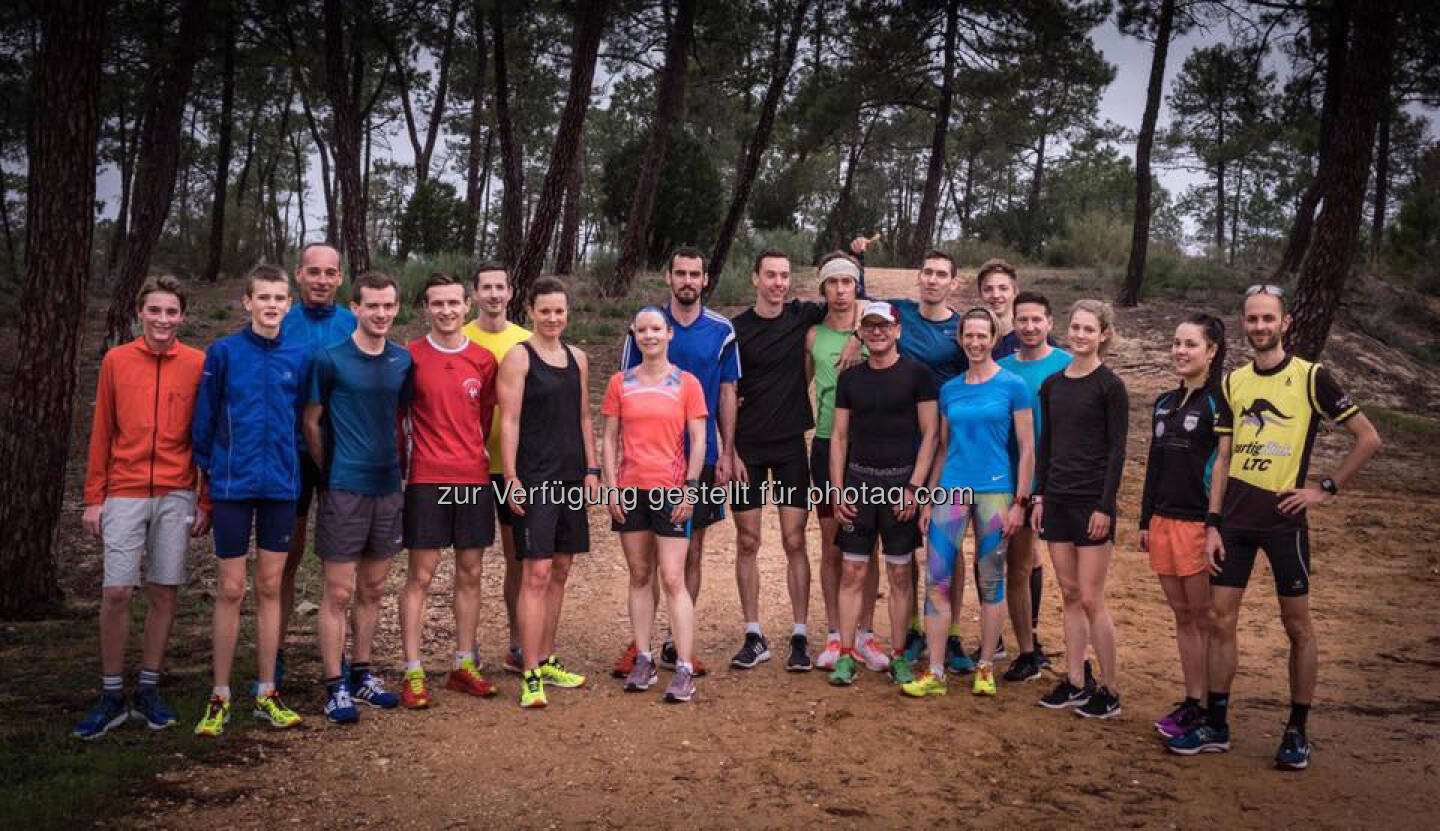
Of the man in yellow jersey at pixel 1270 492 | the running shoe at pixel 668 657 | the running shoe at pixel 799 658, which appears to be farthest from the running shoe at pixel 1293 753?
the running shoe at pixel 668 657

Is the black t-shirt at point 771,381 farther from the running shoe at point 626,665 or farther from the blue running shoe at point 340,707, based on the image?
the blue running shoe at point 340,707

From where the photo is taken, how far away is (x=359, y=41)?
73.6ft

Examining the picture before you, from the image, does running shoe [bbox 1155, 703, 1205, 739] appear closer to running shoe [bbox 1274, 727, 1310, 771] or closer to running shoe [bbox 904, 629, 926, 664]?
running shoe [bbox 1274, 727, 1310, 771]

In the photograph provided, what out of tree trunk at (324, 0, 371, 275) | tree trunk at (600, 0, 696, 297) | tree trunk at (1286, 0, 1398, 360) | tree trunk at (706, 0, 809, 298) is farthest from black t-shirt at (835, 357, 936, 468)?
tree trunk at (600, 0, 696, 297)

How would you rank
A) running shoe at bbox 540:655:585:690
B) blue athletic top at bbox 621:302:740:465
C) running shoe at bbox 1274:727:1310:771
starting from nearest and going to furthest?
Result: running shoe at bbox 1274:727:1310:771 → running shoe at bbox 540:655:585:690 → blue athletic top at bbox 621:302:740:465

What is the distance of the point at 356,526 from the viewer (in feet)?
18.6

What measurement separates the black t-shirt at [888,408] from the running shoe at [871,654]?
117cm

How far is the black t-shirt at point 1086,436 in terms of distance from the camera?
231 inches

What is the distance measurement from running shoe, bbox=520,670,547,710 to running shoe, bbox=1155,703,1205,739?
10.5 ft

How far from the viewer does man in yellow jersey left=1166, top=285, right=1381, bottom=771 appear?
5.32 metres

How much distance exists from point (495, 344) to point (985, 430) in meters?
2.82

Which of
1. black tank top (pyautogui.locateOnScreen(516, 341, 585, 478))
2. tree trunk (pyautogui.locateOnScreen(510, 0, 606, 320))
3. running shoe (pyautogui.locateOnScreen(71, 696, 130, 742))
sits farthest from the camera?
tree trunk (pyautogui.locateOnScreen(510, 0, 606, 320))

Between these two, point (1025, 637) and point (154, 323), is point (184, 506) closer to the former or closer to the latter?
point (154, 323)

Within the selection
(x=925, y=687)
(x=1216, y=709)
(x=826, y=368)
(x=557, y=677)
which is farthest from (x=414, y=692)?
(x=1216, y=709)
